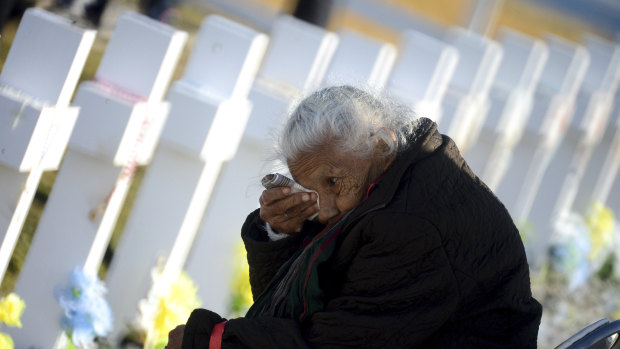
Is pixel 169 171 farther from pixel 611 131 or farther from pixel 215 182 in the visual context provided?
pixel 611 131

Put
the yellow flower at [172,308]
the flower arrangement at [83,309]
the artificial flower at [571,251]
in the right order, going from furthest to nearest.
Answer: the artificial flower at [571,251]
the yellow flower at [172,308]
the flower arrangement at [83,309]

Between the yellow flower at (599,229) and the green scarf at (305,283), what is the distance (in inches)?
192

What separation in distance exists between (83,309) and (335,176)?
1.28 m

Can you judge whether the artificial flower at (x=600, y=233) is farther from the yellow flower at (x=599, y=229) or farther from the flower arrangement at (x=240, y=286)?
the flower arrangement at (x=240, y=286)

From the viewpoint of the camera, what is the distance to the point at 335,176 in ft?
7.52

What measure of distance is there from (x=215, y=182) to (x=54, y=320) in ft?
3.03

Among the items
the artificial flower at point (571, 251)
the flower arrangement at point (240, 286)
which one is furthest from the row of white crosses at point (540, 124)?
the flower arrangement at point (240, 286)

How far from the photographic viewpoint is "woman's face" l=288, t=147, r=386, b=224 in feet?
7.47

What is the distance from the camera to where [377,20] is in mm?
16031

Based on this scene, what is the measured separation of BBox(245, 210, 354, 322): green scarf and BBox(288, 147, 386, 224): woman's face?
39 mm

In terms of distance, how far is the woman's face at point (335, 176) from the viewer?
2277 mm

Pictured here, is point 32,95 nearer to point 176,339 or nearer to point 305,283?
point 176,339

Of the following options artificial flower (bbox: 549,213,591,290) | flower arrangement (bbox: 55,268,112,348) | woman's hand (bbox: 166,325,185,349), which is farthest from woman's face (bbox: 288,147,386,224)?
artificial flower (bbox: 549,213,591,290)

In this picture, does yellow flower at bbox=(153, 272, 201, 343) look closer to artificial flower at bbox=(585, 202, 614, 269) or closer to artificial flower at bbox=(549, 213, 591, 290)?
artificial flower at bbox=(549, 213, 591, 290)
